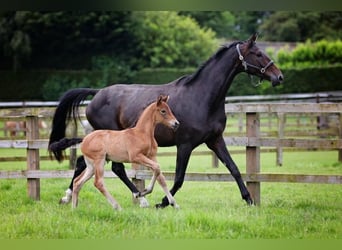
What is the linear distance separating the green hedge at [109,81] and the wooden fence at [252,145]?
1131 millimetres

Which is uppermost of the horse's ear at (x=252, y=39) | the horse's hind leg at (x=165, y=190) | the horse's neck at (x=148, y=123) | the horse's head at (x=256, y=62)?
the horse's ear at (x=252, y=39)

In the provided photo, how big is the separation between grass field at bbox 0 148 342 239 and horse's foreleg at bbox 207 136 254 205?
0.29 feet

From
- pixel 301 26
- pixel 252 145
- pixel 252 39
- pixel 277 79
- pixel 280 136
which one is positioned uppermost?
pixel 301 26

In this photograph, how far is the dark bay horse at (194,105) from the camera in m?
4.98

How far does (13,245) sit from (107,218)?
746 millimetres

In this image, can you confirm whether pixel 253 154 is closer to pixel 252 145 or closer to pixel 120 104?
pixel 252 145

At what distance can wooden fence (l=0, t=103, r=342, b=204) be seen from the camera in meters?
5.10

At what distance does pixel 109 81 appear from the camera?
7.32 m

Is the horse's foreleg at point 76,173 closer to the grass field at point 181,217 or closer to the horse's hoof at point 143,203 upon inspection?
the grass field at point 181,217

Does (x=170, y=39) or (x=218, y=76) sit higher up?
(x=170, y=39)

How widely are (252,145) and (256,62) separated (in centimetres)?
76

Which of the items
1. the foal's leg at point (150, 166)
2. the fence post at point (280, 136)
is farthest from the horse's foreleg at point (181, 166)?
the fence post at point (280, 136)

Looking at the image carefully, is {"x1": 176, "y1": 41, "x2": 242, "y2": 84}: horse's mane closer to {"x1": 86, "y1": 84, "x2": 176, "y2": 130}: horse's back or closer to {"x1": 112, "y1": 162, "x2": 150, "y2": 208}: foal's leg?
{"x1": 86, "y1": 84, "x2": 176, "y2": 130}: horse's back

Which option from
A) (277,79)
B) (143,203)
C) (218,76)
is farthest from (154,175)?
(277,79)
